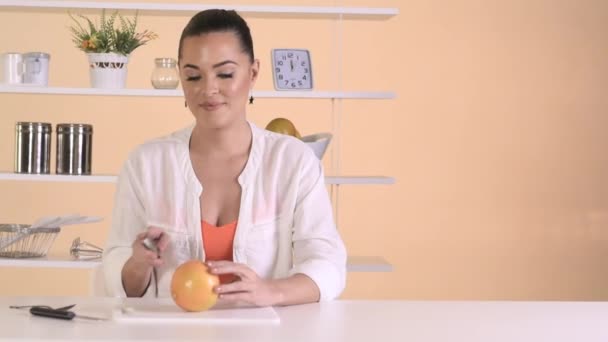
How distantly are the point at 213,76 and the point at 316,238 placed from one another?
39 cm

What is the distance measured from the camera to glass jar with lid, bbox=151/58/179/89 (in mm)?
4059

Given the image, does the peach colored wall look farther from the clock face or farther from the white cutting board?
the white cutting board

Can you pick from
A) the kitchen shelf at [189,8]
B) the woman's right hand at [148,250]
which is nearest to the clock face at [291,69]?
the kitchen shelf at [189,8]

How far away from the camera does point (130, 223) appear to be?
7.09ft

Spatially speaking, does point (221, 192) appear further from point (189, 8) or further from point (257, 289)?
point (189, 8)

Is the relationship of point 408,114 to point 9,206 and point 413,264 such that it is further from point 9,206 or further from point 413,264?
point 9,206

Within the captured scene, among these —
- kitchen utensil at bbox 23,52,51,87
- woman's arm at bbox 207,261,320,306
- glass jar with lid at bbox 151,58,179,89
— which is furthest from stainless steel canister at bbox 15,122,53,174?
woman's arm at bbox 207,261,320,306

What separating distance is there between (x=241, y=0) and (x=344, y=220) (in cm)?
120

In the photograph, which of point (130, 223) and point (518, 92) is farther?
point (518, 92)

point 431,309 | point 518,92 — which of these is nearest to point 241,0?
point 518,92

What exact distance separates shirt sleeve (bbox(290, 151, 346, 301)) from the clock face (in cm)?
181

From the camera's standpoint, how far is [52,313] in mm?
1673

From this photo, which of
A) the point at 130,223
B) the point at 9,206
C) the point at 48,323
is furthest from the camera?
the point at 9,206

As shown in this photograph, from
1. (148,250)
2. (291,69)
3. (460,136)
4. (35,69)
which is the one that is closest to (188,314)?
(148,250)
